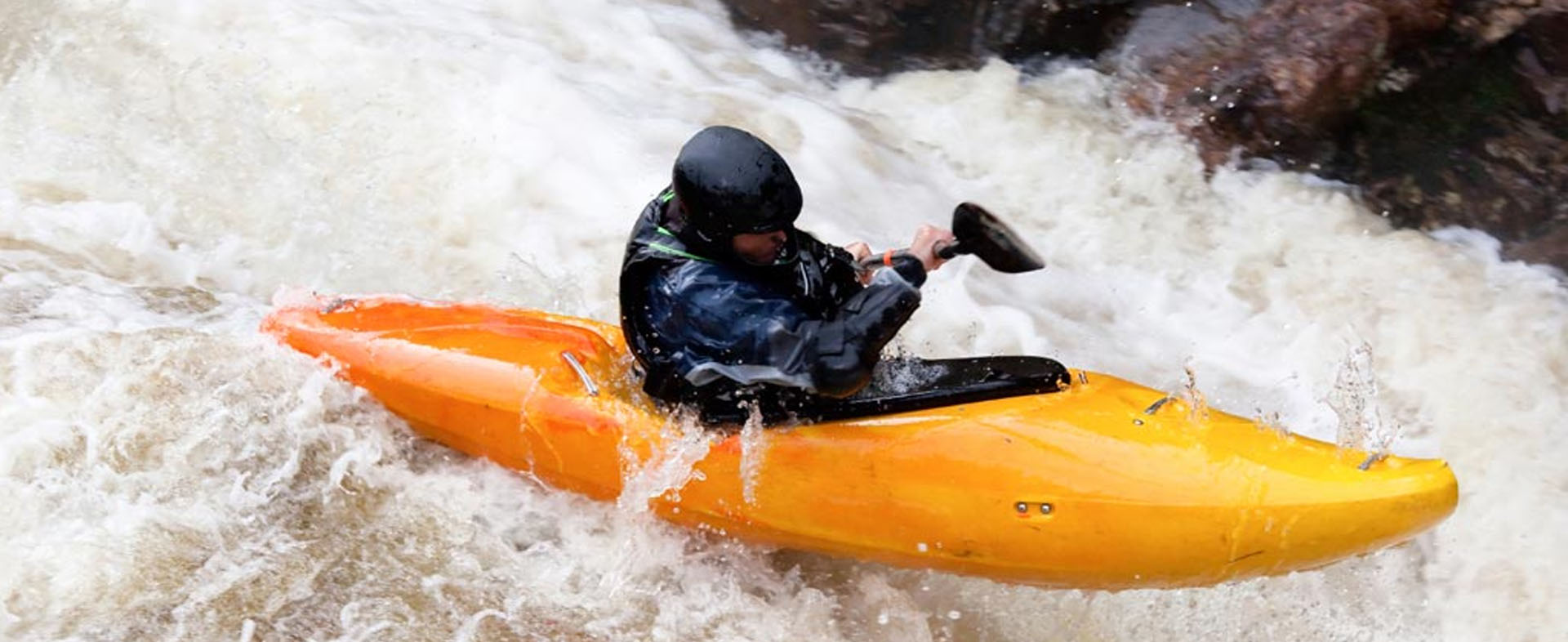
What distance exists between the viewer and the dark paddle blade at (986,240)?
9.79 feet

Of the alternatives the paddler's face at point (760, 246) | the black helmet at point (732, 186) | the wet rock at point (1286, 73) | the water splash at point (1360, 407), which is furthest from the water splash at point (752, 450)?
the wet rock at point (1286, 73)

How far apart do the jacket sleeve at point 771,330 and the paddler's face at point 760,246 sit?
0.06 meters

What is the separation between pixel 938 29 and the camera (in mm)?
5926

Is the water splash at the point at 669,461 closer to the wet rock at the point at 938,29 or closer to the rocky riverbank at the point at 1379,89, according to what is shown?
the rocky riverbank at the point at 1379,89

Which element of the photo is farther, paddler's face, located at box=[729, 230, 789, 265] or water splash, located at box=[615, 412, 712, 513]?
water splash, located at box=[615, 412, 712, 513]

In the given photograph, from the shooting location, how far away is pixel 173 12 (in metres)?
5.54

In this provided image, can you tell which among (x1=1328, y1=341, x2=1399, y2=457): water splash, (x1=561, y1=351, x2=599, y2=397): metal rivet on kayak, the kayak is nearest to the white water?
(x1=1328, y1=341, x2=1399, y2=457): water splash

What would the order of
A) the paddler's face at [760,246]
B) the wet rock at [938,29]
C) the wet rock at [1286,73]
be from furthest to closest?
the wet rock at [938,29] < the wet rock at [1286,73] < the paddler's face at [760,246]

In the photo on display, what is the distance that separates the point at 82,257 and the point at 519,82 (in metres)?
1.73

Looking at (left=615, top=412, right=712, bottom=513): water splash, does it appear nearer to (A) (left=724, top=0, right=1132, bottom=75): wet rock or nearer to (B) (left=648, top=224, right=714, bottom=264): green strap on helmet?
(B) (left=648, top=224, right=714, bottom=264): green strap on helmet

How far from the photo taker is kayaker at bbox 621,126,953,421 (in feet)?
Result: 8.75

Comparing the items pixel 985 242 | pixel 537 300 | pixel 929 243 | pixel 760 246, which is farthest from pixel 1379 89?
pixel 760 246

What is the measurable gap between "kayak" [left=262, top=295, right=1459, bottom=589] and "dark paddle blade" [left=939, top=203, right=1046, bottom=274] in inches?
12.6

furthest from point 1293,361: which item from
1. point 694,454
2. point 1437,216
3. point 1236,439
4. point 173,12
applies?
point 173,12
